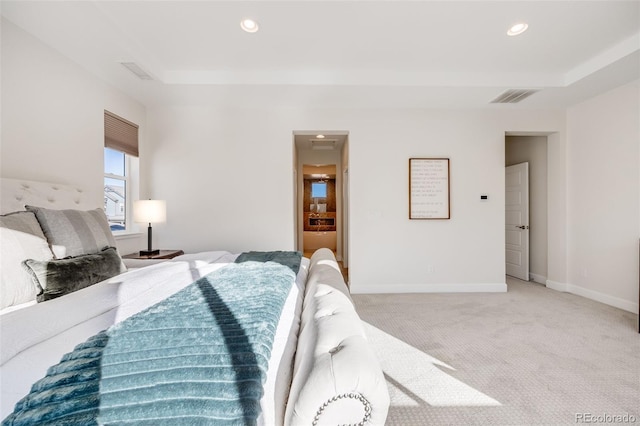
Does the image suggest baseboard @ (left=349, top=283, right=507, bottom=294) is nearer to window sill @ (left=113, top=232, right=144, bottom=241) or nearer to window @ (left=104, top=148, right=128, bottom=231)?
window sill @ (left=113, top=232, right=144, bottom=241)

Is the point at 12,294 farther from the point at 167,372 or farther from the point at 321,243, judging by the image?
the point at 321,243

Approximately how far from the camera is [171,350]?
2.64 feet

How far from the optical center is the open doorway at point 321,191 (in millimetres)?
5312

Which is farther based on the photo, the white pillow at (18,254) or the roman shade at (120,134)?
the roman shade at (120,134)

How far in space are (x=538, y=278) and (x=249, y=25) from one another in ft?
17.4

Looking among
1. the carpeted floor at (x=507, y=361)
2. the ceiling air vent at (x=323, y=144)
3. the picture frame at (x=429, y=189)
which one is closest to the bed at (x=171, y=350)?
the carpeted floor at (x=507, y=361)

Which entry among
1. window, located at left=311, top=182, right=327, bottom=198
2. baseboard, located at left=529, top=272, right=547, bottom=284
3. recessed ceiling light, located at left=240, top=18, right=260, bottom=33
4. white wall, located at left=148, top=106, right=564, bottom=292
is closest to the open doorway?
window, located at left=311, top=182, right=327, bottom=198

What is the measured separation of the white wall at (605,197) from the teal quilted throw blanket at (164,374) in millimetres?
4280

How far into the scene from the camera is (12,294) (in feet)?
4.02

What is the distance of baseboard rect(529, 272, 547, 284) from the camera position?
425cm

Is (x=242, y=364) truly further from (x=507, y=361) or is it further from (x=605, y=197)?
(x=605, y=197)

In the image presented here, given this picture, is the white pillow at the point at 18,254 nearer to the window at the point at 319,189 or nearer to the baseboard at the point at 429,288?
the baseboard at the point at 429,288

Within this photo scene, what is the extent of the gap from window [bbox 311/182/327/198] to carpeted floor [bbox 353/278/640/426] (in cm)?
633

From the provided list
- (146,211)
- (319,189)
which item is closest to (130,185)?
(146,211)
